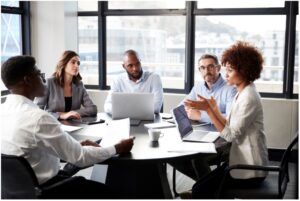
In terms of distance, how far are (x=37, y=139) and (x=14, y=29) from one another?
3.07 m

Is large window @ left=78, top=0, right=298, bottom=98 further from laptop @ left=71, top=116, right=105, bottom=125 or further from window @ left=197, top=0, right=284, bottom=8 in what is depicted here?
laptop @ left=71, top=116, right=105, bottom=125

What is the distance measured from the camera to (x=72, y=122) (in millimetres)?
2859

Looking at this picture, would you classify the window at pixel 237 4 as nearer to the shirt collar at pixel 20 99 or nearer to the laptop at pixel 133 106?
the laptop at pixel 133 106

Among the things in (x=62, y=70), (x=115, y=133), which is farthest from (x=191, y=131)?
(x=62, y=70)

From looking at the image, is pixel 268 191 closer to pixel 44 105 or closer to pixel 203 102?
pixel 203 102

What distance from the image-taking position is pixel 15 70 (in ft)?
6.16

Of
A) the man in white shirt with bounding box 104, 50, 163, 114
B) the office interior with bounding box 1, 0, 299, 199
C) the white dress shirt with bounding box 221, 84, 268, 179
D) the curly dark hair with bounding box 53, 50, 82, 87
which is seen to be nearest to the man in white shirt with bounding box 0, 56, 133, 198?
the white dress shirt with bounding box 221, 84, 268, 179

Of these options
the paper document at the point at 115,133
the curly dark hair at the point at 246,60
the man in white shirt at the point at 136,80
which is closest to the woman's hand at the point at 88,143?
the paper document at the point at 115,133

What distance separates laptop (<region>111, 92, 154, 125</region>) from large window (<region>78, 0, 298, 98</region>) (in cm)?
174

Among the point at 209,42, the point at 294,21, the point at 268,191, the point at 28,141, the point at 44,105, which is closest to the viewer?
the point at 28,141

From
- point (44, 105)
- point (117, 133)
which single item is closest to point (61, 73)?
point (44, 105)

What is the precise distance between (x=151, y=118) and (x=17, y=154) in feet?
4.27

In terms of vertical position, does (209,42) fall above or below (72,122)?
above

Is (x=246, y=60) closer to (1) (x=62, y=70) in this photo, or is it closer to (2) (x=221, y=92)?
(2) (x=221, y=92)
